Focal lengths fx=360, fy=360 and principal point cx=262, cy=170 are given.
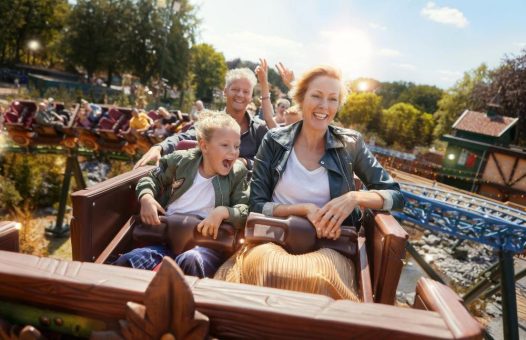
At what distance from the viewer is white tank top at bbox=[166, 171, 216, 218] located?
76.4 inches

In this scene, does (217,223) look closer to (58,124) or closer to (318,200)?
(318,200)

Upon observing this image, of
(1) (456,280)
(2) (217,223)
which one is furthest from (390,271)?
(1) (456,280)

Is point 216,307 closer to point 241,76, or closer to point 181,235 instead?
point 181,235

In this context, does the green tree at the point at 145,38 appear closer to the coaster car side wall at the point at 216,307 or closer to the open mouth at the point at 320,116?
the open mouth at the point at 320,116

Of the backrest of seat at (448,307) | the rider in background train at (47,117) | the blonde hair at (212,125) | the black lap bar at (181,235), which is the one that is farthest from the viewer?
the rider in background train at (47,117)

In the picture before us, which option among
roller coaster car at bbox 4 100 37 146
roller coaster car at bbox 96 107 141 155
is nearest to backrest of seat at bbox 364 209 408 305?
roller coaster car at bbox 96 107 141 155

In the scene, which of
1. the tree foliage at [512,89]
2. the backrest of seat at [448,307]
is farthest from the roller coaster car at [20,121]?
the tree foliage at [512,89]

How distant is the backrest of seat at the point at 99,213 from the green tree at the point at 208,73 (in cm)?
5154

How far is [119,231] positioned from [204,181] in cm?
52

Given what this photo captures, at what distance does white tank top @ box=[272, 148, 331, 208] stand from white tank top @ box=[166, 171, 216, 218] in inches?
13.9

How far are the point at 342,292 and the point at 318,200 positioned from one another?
0.69 meters

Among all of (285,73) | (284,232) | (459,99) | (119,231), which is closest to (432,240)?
(285,73)

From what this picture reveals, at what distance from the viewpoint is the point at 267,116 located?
3.36 m

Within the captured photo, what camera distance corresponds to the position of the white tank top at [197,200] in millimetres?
1940
